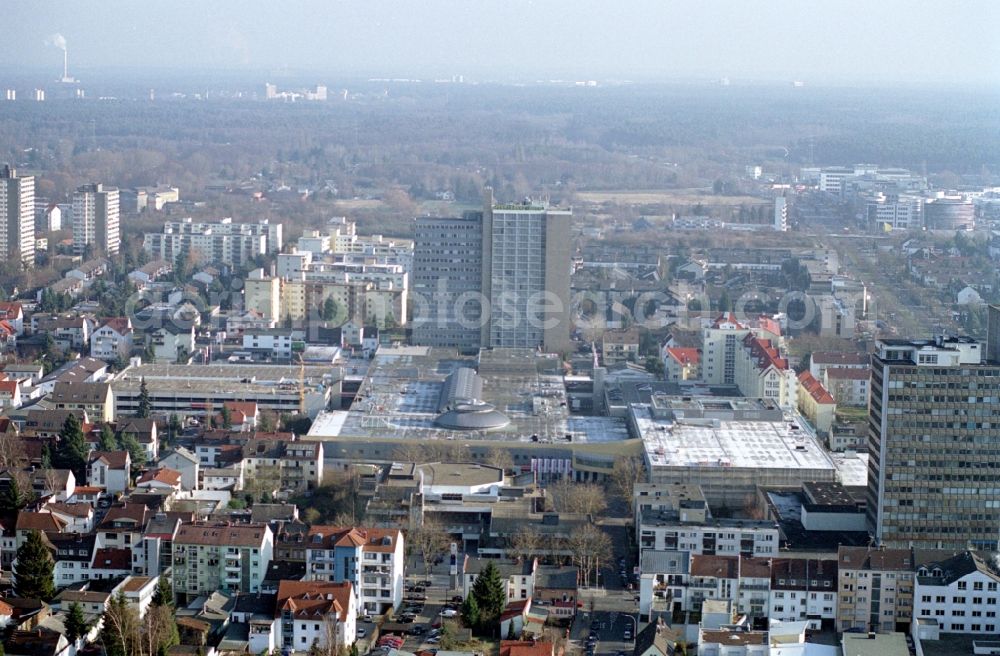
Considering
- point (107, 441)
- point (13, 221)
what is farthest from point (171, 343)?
point (13, 221)

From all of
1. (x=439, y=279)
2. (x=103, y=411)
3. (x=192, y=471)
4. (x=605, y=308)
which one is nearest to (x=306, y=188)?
(x=605, y=308)

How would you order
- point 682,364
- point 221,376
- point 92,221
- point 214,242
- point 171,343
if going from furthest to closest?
point 92,221, point 214,242, point 171,343, point 682,364, point 221,376

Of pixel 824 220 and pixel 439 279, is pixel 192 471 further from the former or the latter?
pixel 824 220

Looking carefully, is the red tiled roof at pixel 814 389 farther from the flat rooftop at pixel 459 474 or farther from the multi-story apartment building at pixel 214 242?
the multi-story apartment building at pixel 214 242

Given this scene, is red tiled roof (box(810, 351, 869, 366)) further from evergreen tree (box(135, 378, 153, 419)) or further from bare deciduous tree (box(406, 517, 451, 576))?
bare deciduous tree (box(406, 517, 451, 576))

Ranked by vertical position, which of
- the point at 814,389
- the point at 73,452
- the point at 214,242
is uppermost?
the point at 214,242

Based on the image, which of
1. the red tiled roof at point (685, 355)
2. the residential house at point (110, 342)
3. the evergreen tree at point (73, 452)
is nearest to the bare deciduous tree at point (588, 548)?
the evergreen tree at point (73, 452)

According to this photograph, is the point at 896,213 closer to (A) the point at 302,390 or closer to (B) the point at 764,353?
(B) the point at 764,353
